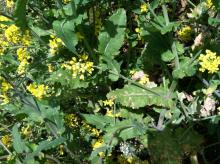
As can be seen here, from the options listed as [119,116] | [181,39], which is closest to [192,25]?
[181,39]

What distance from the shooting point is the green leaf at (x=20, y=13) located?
7.18 feet

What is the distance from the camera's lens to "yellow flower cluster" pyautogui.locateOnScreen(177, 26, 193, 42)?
3.02 meters

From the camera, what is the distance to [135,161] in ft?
9.10

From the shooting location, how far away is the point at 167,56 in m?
2.79

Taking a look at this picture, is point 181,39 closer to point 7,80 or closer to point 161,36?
point 161,36

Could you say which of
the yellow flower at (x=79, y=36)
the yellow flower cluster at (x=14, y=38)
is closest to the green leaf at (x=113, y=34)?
the yellow flower at (x=79, y=36)

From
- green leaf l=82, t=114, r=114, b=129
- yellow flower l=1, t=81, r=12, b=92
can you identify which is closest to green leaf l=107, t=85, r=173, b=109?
green leaf l=82, t=114, r=114, b=129

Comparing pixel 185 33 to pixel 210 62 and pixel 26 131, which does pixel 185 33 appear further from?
pixel 26 131

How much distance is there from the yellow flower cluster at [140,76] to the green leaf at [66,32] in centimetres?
65

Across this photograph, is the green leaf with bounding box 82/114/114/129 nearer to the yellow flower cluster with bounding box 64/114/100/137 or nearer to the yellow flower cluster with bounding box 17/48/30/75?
the yellow flower cluster with bounding box 64/114/100/137

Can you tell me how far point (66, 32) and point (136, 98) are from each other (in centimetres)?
65

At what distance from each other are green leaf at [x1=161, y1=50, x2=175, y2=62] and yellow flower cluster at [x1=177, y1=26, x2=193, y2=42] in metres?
0.28

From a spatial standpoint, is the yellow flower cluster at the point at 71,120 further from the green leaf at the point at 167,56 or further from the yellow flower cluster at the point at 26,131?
the green leaf at the point at 167,56

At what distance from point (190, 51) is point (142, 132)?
2.38 feet
